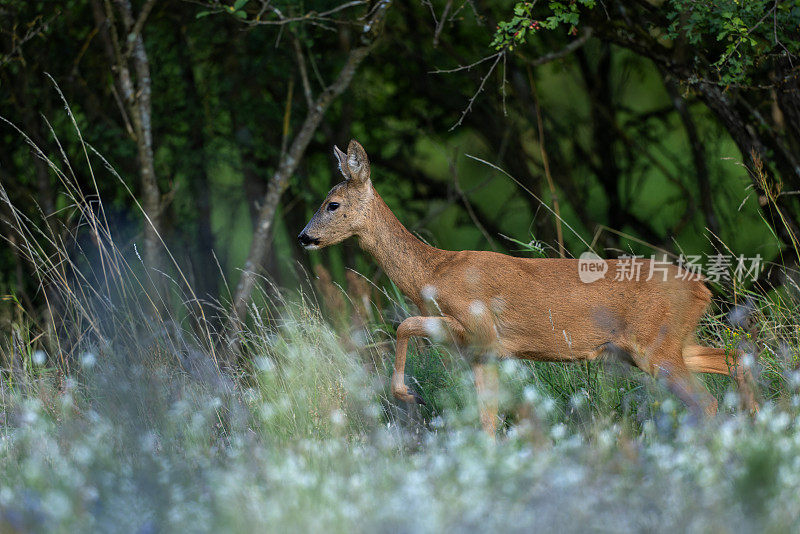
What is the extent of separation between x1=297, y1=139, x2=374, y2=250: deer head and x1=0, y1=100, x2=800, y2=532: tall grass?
595 millimetres

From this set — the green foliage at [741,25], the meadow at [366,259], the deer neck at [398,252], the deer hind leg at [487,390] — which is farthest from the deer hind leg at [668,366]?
the green foliage at [741,25]

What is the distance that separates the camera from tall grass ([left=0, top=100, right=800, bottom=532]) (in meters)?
2.88

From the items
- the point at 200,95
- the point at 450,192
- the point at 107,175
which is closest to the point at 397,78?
the point at 450,192

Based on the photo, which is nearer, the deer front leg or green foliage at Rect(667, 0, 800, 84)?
the deer front leg

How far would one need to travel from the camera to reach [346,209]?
16.9ft

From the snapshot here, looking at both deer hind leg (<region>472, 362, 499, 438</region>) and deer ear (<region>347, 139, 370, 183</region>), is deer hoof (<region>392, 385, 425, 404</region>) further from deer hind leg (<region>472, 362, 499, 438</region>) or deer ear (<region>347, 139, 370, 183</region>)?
deer ear (<region>347, 139, 370, 183</region>)

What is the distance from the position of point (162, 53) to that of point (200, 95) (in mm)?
565

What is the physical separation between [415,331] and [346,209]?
85cm

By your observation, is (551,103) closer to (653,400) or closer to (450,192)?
(450,192)

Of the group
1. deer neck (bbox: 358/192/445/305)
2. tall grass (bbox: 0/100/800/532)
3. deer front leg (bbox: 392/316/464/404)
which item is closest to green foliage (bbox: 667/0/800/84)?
tall grass (bbox: 0/100/800/532)

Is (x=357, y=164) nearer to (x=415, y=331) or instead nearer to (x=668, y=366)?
(x=415, y=331)

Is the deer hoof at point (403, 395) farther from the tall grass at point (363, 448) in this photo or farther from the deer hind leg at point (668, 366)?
the deer hind leg at point (668, 366)

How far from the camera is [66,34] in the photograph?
A: 367 inches

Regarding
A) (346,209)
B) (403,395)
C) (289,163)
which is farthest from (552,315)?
(289,163)
